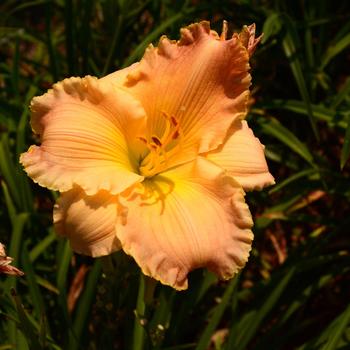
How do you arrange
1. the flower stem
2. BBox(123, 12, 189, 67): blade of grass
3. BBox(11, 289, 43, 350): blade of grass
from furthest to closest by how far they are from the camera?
BBox(123, 12, 189, 67): blade of grass < the flower stem < BBox(11, 289, 43, 350): blade of grass

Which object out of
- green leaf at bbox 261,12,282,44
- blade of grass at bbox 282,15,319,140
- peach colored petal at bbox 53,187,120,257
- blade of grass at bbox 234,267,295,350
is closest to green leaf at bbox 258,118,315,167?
blade of grass at bbox 282,15,319,140

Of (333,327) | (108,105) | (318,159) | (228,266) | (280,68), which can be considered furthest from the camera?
(280,68)

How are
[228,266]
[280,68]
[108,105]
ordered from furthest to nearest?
[280,68] < [108,105] < [228,266]

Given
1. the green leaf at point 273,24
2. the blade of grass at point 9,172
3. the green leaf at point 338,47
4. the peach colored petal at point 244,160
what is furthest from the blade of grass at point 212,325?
the green leaf at point 338,47

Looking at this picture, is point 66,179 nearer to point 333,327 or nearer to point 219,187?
point 219,187

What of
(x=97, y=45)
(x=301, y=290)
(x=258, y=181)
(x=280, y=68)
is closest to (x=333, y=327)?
(x=301, y=290)

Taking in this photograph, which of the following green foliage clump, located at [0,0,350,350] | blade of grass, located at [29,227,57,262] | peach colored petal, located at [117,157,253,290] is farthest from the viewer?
blade of grass, located at [29,227,57,262]

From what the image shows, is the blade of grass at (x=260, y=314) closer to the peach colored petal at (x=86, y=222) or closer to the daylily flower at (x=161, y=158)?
the daylily flower at (x=161, y=158)

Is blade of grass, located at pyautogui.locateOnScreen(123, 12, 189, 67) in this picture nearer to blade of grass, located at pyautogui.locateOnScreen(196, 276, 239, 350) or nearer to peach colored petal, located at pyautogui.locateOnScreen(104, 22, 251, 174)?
peach colored petal, located at pyautogui.locateOnScreen(104, 22, 251, 174)
